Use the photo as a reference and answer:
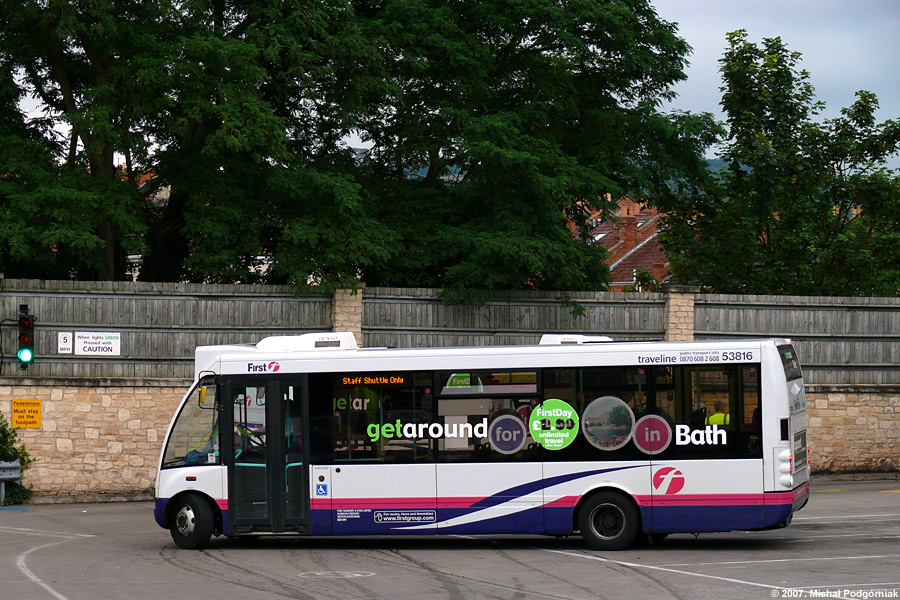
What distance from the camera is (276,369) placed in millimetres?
15328

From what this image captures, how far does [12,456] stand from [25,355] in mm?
2045

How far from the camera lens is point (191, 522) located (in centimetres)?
1526

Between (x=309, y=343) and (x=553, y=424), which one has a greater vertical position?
(x=309, y=343)

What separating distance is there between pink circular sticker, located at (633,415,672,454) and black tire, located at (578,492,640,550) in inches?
28.8

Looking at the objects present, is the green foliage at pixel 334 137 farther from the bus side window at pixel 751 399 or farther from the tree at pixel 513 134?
the bus side window at pixel 751 399

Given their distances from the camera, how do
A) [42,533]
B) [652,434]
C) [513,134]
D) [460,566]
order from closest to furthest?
1. [460,566]
2. [652,434]
3. [42,533]
4. [513,134]

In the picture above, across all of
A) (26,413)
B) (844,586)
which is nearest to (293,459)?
(844,586)

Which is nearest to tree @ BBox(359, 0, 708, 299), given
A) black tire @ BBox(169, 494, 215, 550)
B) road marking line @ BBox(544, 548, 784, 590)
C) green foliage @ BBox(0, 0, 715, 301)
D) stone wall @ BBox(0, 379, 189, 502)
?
green foliage @ BBox(0, 0, 715, 301)

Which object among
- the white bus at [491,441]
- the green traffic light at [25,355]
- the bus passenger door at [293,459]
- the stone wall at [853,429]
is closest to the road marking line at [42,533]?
the white bus at [491,441]

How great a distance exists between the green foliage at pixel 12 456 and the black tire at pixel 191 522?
835cm

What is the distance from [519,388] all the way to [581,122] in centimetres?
1301

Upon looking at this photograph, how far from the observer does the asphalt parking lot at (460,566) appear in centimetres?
1133

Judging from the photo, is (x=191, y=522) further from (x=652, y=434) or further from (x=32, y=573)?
(x=652, y=434)

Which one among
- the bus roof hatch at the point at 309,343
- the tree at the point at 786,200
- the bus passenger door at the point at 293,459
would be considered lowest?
the bus passenger door at the point at 293,459
